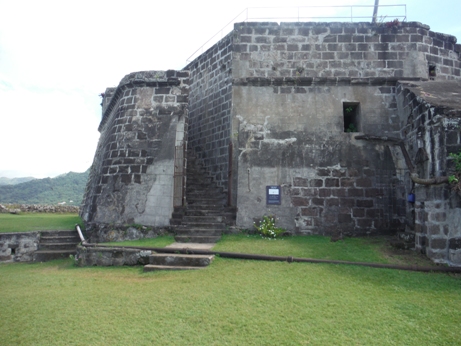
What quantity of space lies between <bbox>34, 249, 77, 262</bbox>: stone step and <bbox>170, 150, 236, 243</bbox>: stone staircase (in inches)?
131

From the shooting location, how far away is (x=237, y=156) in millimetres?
10078

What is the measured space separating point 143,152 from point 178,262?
427 centimetres

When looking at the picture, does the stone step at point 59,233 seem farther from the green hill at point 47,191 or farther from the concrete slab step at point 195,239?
the green hill at point 47,191

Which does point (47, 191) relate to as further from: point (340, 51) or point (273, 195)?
point (340, 51)

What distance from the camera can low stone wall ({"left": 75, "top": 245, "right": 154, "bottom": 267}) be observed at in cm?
749

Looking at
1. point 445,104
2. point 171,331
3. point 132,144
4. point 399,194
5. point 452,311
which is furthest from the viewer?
point 132,144

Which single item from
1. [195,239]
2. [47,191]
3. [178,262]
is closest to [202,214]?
[195,239]

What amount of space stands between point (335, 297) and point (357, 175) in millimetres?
5439

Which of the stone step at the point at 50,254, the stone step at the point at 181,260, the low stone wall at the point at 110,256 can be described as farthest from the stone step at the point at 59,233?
the stone step at the point at 181,260

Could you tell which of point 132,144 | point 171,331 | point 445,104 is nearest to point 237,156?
point 132,144

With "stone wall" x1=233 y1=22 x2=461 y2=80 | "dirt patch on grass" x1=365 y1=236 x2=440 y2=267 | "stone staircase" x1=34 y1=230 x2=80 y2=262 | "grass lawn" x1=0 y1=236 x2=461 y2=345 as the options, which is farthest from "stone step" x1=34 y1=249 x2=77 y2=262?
"dirt patch on grass" x1=365 y1=236 x2=440 y2=267

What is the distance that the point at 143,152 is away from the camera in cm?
991

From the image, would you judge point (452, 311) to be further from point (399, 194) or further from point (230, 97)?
point (230, 97)

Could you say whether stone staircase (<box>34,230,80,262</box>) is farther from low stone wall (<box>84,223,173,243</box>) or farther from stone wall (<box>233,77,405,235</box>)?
stone wall (<box>233,77,405,235</box>)
